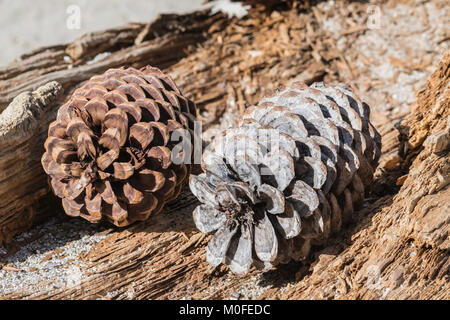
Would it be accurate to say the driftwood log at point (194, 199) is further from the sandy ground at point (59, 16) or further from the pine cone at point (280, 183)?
the sandy ground at point (59, 16)

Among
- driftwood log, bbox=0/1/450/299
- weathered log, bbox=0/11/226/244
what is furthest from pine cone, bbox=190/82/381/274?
weathered log, bbox=0/11/226/244

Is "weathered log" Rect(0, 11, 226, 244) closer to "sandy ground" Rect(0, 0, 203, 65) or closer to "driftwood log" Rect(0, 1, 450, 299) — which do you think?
"driftwood log" Rect(0, 1, 450, 299)

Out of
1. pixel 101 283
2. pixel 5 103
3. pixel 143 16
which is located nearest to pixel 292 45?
pixel 5 103

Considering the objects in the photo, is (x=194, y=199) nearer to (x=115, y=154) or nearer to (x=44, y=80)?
(x=115, y=154)

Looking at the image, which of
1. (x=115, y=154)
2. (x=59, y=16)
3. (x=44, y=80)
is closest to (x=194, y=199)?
(x=115, y=154)

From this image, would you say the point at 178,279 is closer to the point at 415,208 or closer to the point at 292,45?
the point at 415,208

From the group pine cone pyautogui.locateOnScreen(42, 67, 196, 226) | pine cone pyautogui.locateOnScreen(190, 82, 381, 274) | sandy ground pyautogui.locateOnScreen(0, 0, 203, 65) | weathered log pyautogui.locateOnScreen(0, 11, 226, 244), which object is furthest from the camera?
sandy ground pyautogui.locateOnScreen(0, 0, 203, 65)
